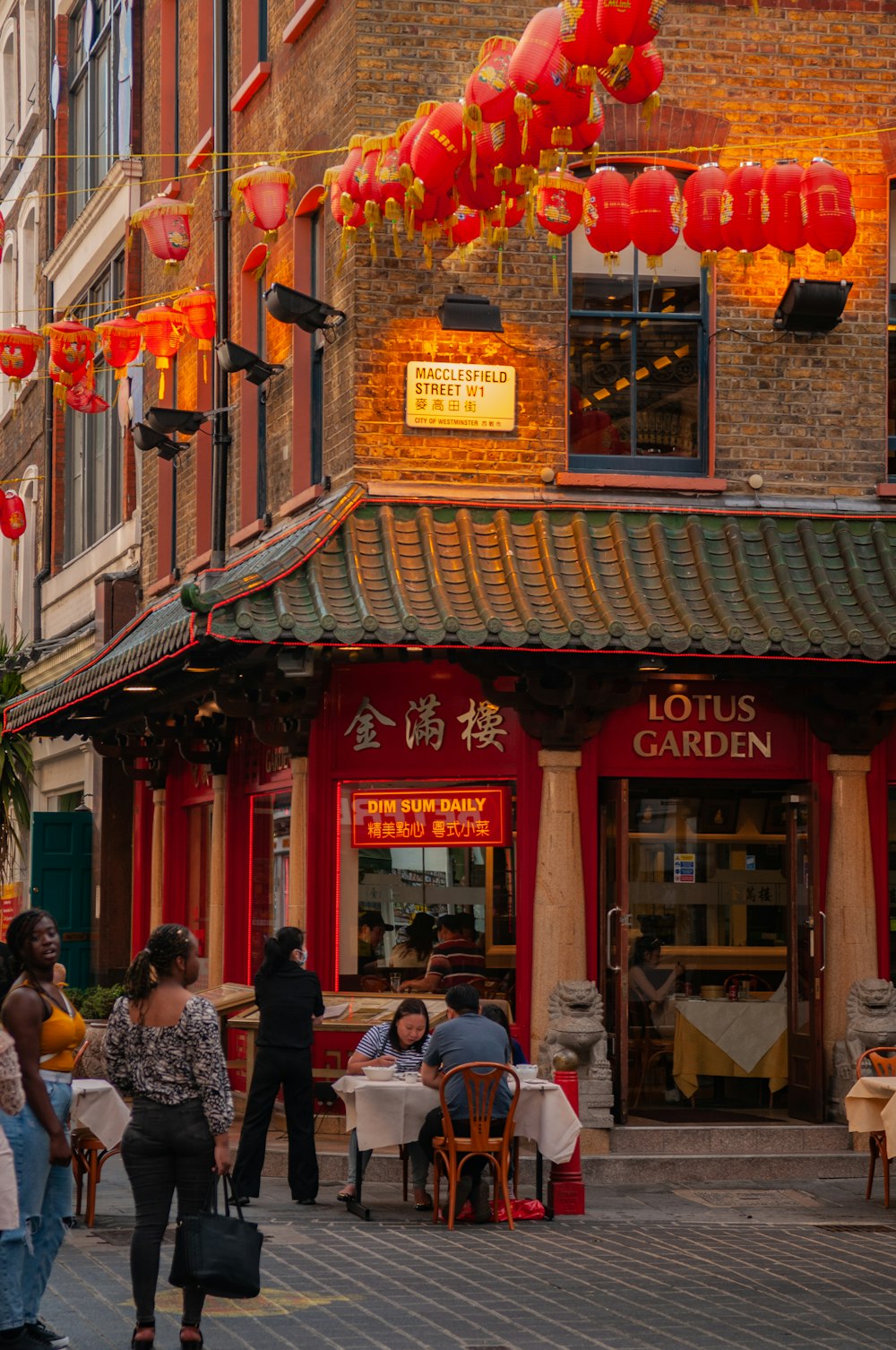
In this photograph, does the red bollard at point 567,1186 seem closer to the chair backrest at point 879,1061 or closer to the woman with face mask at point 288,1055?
the woman with face mask at point 288,1055

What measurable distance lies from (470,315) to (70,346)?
4.79 metres

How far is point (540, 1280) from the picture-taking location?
10.6m

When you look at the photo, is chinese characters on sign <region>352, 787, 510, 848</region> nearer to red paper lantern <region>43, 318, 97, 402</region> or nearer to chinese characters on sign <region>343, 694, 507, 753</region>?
chinese characters on sign <region>343, 694, 507, 753</region>

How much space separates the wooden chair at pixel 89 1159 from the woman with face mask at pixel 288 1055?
41.9 inches

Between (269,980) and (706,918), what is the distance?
3.60m

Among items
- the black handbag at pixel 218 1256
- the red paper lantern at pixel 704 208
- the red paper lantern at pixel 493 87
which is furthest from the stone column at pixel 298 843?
the black handbag at pixel 218 1256

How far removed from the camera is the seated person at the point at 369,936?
1611 cm

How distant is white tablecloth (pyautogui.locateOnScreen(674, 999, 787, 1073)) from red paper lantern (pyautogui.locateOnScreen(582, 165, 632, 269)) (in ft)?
18.3

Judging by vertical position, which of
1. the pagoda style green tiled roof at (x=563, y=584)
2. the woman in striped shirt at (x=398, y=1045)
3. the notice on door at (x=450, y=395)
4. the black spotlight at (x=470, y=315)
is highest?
the black spotlight at (x=470, y=315)

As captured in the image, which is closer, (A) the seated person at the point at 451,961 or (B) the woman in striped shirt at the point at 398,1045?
(B) the woman in striped shirt at the point at 398,1045

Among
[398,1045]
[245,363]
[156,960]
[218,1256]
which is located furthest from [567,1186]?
[245,363]

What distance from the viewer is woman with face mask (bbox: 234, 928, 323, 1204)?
43.9 feet

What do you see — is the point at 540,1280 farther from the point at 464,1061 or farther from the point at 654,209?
the point at 654,209

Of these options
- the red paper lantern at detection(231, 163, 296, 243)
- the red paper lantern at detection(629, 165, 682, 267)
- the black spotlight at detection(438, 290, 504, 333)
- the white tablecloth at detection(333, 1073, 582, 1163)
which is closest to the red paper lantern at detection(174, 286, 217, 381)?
the red paper lantern at detection(231, 163, 296, 243)
